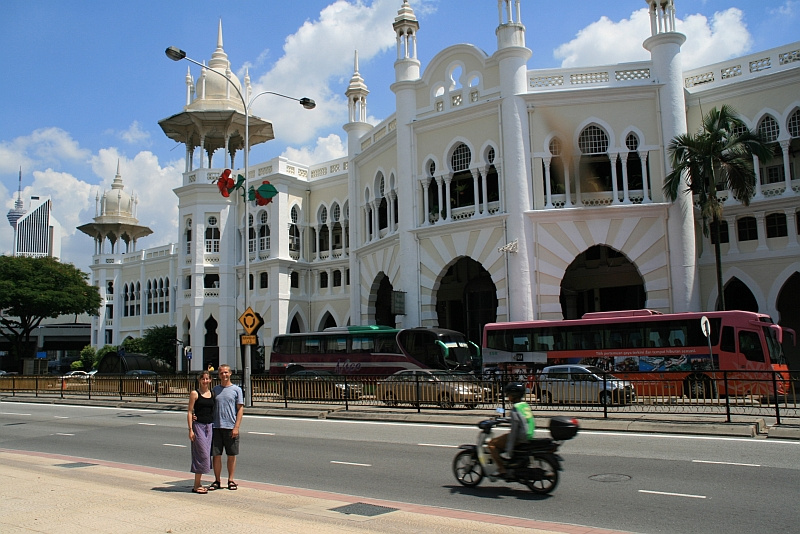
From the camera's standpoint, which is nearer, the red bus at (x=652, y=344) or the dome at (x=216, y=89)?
the red bus at (x=652, y=344)

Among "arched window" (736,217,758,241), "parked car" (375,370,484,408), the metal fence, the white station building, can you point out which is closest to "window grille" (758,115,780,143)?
the white station building

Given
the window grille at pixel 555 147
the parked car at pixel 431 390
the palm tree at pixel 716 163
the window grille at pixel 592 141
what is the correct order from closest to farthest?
the parked car at pixel 431 390
the palm tree at pixel 716 163
the window grille at pixel 592 141
the window grille at pixel 555 147

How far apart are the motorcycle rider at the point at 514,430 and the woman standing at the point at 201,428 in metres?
3.86

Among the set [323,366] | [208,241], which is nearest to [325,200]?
[208,241]

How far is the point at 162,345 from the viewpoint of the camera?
52562 millimetres

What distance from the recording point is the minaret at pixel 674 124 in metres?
29.3

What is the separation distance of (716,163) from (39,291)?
177ft

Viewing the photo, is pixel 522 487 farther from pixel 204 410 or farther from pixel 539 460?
pixel 204 410

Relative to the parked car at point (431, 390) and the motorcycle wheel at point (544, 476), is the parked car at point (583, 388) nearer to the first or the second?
the parked car at point (431, 390)

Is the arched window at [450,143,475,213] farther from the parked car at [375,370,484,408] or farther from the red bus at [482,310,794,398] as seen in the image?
the parked car at [375,370,484,408]

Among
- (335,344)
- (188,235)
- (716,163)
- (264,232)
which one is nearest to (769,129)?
(716,163)

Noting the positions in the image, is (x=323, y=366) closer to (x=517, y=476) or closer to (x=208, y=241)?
(x=208, y=241)

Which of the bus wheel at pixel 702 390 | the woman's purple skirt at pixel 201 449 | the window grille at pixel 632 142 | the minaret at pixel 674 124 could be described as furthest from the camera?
the window grille at pixel 632 142

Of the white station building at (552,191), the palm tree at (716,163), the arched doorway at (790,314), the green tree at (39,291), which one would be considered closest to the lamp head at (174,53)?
the white station building at (552,191)
